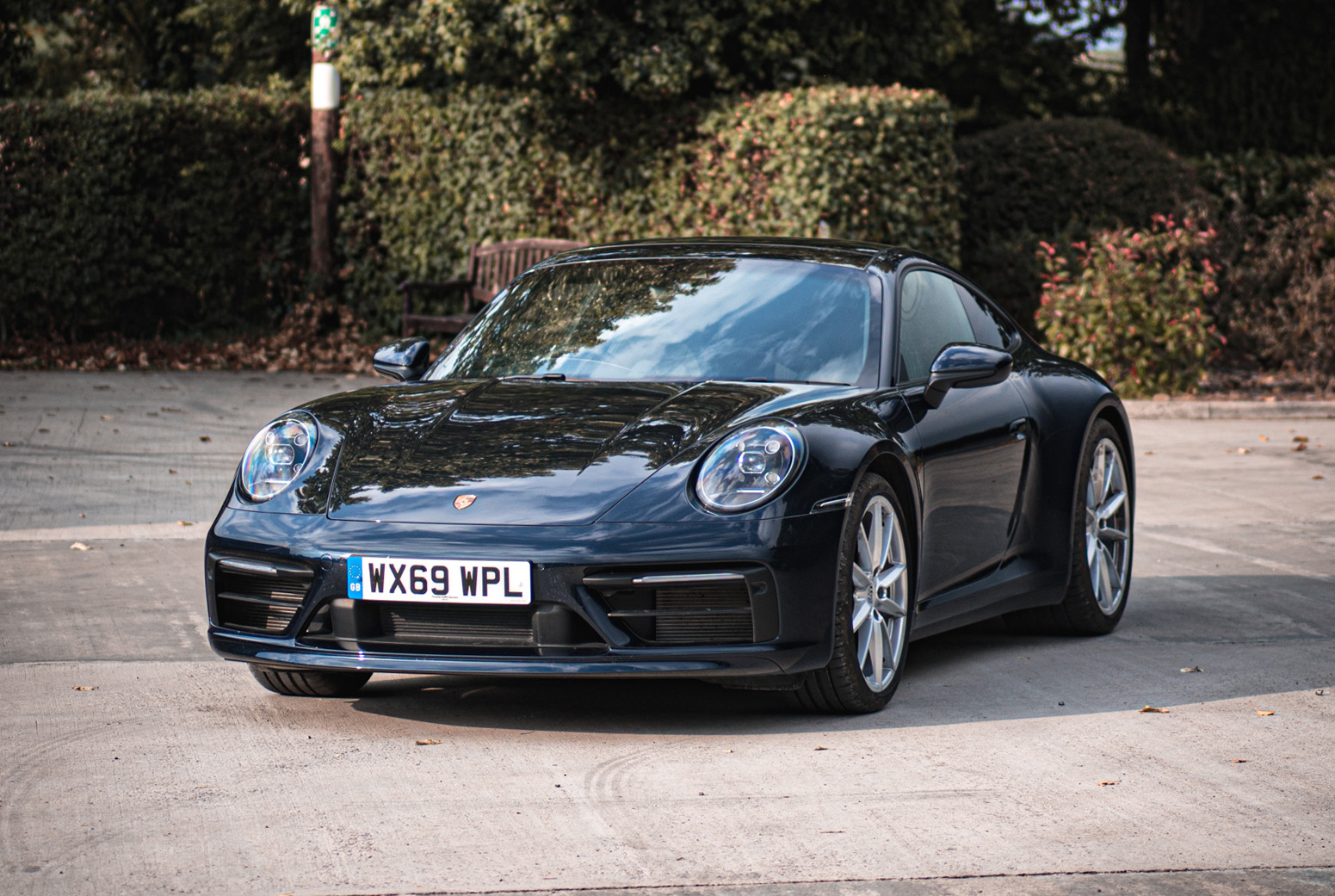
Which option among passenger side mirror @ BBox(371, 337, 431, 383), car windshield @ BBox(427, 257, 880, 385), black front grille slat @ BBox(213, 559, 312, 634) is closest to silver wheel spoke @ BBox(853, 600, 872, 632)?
car windshield @ BBox(427, 257, 880, 385)

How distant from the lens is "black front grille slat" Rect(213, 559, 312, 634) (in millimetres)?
4918

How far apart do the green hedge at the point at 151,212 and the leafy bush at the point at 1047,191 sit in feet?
22.7

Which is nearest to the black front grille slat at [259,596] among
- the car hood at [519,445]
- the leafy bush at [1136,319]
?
the car hood at [519,445]

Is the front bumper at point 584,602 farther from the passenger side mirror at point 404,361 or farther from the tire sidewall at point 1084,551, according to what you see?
the tire sidewall at point 1084,551

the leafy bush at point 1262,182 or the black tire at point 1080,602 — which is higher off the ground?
the leafy bush at point 1262,182

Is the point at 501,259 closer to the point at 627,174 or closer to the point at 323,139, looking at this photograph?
the point at 627,174

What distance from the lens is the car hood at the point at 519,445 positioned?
4.81 metres

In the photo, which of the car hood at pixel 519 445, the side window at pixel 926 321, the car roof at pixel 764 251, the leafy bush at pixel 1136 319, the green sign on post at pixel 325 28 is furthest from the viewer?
the green sign on post at pixel 325 28

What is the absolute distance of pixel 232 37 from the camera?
83.0 ft

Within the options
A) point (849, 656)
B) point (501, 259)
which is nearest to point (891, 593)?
point (849, 656)

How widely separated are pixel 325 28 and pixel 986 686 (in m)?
14.0

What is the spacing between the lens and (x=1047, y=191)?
61.0ft

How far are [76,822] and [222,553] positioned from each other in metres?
1.15

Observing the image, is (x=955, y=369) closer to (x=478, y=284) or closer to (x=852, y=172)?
(x=852, y=172)
